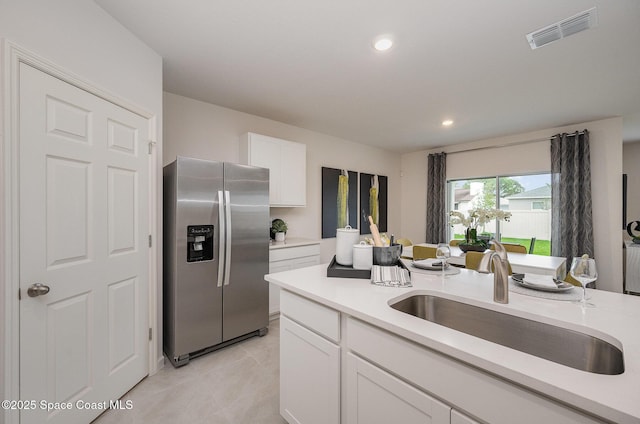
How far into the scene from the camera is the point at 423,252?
3.15 m

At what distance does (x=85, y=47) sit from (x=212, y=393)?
2.42m

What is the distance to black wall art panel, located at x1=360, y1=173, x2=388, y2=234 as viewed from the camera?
496 centimetres

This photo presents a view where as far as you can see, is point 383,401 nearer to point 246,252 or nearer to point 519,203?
point 246,252

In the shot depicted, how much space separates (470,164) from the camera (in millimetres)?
4828

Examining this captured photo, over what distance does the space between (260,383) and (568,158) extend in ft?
16.1

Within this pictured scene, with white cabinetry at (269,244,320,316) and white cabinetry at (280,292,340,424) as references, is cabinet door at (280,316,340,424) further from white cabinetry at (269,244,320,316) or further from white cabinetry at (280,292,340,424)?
white cabinetry at (269,244,320,316)

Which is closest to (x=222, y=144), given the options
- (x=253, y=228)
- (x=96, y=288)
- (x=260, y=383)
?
(x=253, y=228)

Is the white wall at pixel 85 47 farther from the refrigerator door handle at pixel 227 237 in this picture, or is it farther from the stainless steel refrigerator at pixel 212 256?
the refrigerator door handle at pixel 227 237

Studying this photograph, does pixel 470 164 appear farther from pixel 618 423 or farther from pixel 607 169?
pixel 618 423

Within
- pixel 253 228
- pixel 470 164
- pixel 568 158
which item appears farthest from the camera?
pixel 470 164

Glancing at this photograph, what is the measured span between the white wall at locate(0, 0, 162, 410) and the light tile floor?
34cm

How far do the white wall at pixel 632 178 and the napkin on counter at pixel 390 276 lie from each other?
605 centimetres

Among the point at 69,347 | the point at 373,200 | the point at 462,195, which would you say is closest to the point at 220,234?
the point at 69,347

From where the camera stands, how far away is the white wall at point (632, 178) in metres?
4.77
